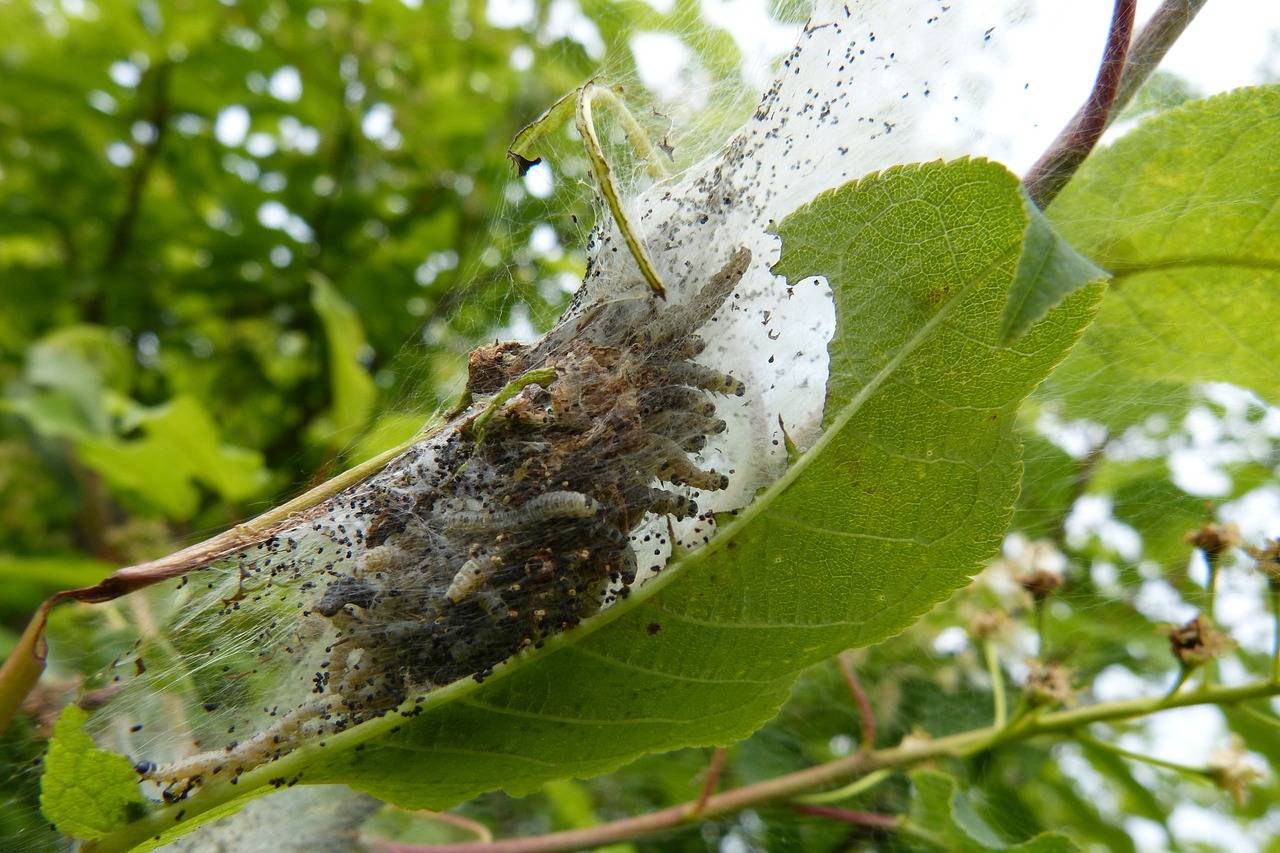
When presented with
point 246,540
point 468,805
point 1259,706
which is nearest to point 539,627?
point 246,540

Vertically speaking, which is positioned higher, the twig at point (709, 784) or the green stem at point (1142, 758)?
the twig at point (709, 784)

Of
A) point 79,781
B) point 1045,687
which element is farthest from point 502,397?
point 1045,687

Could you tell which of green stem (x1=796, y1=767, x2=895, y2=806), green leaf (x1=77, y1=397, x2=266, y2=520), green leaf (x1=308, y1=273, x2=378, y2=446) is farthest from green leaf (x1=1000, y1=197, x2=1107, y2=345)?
green leaf (x1=77, y1=397, x2=266, y2=520)

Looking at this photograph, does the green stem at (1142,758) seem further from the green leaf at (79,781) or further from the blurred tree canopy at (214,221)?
the blurred tree canopy at (214,221)

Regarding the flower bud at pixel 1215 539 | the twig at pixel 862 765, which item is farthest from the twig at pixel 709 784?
the flower bud at pixel 1215 539

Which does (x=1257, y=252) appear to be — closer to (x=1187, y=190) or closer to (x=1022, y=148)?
(x=1187, y=190)

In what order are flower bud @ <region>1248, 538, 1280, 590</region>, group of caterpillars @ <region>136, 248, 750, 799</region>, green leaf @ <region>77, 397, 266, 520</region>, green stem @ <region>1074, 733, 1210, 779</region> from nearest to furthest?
1. group of caterpillars @ <region>136, 248, 750, 799</region>
2. flower bud @ <region>1248, 538, 1280, 590</region>
3. green stem @ <region>1074, 733, 1210, 779</region>
4. green leaf @ <region>77, 397, 266, 520</region>

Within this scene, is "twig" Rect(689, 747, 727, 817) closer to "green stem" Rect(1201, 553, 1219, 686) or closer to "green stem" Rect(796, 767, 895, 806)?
"green stem" Rect(796, 767, 895, 806)
